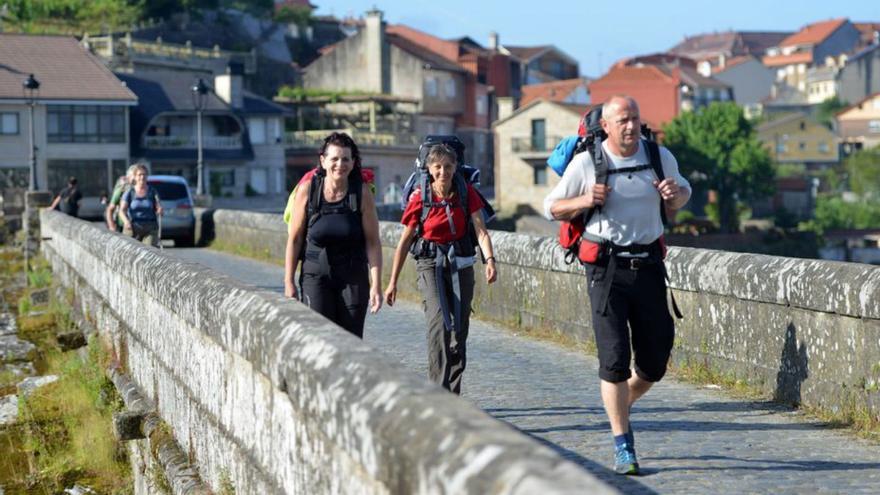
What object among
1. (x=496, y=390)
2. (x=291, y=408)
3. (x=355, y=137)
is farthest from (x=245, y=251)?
(x=355, y=137)

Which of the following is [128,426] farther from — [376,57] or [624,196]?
[376,57]

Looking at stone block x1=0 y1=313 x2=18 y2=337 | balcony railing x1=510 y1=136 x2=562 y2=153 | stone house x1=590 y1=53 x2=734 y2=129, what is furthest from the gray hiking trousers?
stone house x1=590 y1=53 x2=734 y2=129

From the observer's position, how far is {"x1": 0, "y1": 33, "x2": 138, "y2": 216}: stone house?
66938 mm

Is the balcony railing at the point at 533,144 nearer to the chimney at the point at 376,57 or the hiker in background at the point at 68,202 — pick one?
the chimney at the point at 376,57

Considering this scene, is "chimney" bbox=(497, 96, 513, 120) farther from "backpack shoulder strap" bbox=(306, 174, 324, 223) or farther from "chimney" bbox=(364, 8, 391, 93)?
"backpack shoulder strap" bbox=(306, 174, 324, 223)

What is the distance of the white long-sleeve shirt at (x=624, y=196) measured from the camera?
291 inches

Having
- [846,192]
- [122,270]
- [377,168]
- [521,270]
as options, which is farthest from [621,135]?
[846,192]

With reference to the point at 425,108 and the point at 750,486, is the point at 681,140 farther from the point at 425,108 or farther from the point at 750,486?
the point at 750,486

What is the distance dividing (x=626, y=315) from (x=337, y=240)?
6.71 ft

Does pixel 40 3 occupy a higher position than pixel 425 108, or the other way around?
pixel 40 3

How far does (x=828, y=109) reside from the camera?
15388 centimetres

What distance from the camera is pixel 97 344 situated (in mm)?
14977

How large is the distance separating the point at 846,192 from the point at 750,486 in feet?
378

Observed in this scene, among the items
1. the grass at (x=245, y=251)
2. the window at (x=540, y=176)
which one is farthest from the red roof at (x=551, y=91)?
the grass at (x=245, y=251)
